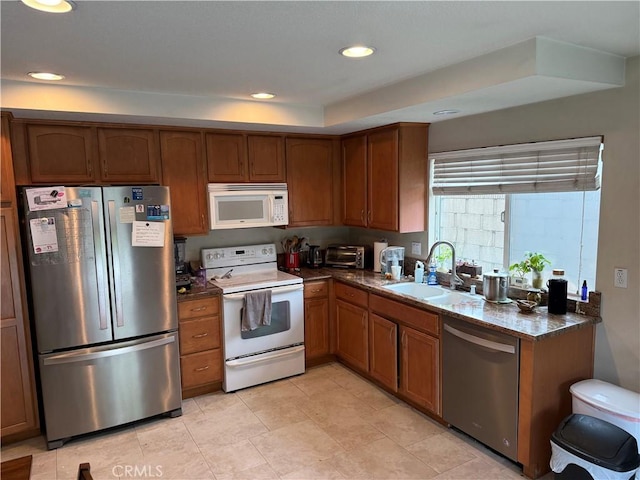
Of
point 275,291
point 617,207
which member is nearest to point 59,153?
point 275,291

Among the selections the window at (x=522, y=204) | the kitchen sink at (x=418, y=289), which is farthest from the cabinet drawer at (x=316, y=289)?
the window at (x=522, y=204)

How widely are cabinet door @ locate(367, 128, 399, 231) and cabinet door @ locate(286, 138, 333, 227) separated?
19.0 inches

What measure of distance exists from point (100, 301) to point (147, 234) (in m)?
0.54

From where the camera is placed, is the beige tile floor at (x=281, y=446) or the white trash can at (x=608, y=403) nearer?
the white trash can at (x=608, y=403)

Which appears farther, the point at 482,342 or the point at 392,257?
the point at 392,257

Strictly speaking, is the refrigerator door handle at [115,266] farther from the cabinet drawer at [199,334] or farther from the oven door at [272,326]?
the oven door at [272,326]

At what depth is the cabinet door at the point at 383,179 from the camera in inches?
146

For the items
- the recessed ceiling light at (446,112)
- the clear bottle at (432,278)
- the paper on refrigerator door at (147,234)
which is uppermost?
the recessed ceiling light at (446,112)

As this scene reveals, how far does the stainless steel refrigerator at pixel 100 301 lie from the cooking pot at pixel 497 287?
2250mm

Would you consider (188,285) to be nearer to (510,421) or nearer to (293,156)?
(293,156)

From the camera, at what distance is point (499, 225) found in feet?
10.8

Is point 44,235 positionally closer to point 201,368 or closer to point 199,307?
point 199,307

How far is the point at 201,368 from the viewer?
356 centimetres

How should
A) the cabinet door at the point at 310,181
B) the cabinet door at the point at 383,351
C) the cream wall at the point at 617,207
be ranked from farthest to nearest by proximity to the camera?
the cabinet door at the point at 310,181 < the cabinet door at the point at 383,351 < the cream wall at the point at 617,207
